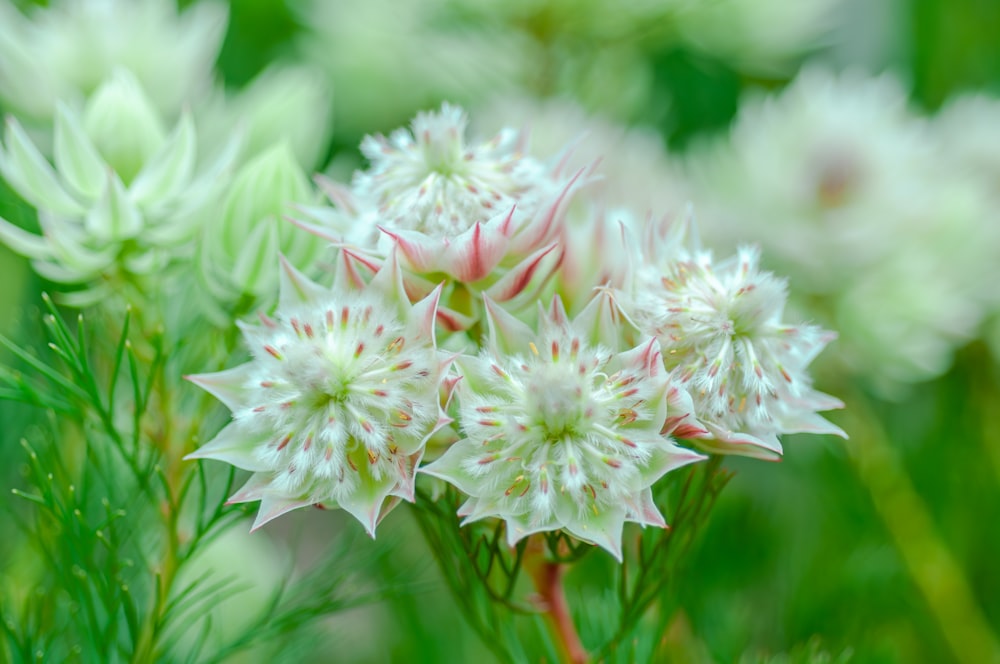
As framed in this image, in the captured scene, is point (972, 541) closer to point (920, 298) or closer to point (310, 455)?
point (920, 298)

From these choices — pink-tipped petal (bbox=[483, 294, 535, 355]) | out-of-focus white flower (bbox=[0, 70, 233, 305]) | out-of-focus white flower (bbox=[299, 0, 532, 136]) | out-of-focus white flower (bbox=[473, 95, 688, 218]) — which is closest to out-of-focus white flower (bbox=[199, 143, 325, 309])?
out-of-focus white flower (bbox=[0, 70, 233, 305])

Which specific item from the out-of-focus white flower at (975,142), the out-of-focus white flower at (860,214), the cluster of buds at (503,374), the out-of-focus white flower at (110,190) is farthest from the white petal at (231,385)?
Answer: the out-of-focus white flower at (975,142)

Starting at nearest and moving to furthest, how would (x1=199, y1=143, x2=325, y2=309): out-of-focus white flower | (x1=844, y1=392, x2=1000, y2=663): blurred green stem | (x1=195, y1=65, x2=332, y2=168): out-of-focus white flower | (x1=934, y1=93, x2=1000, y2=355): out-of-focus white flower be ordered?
(x1=199, y1=143, x2=325, y2=309): out-of-focus white flower, (x1=195, y1=65, x2=332, y2=168): out-of-focus white flower, (x1=844, y1=392, x2=1000, y2=663): blurred green stem, (x1=934, y1=93, x2=1000, y2=355): out-of-focus white flower

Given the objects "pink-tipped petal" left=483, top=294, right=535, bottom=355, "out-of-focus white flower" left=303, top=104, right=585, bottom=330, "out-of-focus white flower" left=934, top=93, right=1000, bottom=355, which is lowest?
"pink-tipped petal" left=483, top=294, right=535, bottom=355

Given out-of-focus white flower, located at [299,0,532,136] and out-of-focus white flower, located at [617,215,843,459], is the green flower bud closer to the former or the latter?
out-of-focus white flower, located at [617,215,843,459]

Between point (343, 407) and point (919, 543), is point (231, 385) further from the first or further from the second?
point (919, 543)

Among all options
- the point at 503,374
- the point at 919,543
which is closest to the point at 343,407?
the point at 503,374

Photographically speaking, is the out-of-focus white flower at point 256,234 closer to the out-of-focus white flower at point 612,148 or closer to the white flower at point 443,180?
the white flower at point 443,180
